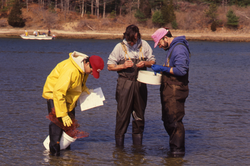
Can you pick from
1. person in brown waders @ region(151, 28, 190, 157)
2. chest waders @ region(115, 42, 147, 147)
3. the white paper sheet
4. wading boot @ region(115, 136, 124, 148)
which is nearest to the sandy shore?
wading boot @ region(115, 136, 124, 148)

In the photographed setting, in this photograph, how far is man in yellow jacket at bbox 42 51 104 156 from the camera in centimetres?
462

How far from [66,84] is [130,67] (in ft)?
3.88

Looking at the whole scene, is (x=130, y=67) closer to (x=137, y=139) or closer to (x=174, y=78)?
(x=174, y=78)

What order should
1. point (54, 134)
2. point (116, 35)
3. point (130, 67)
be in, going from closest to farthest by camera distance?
point (54, 134), point (130, 67), point (116, 35)

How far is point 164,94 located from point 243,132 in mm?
2602

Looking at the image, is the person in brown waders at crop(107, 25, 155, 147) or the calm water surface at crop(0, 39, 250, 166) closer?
the person in brown waders at crop(107, 25, 155, 147)

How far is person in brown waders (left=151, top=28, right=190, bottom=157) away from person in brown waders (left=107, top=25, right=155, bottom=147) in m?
0.36

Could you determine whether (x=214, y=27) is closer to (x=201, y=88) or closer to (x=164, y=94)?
(x=201, y=88)

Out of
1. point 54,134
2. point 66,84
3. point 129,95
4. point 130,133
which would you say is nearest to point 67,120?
point 54,134

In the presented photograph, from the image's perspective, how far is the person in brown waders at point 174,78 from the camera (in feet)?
16.1

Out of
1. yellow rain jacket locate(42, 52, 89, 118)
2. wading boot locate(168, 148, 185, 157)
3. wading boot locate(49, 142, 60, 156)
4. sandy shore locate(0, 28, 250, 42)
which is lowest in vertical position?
sandy shore locate(0, 28, 250, 42)

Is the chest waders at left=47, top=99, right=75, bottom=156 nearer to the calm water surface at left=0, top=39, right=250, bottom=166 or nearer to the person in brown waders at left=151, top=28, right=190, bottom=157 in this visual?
the calm water surface at left=0, top=39, right=250, bottom=166

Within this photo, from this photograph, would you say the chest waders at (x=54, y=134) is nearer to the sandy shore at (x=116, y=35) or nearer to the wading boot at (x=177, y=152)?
the wading boot at (x=177, y=152)

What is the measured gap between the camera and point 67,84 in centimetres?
459
